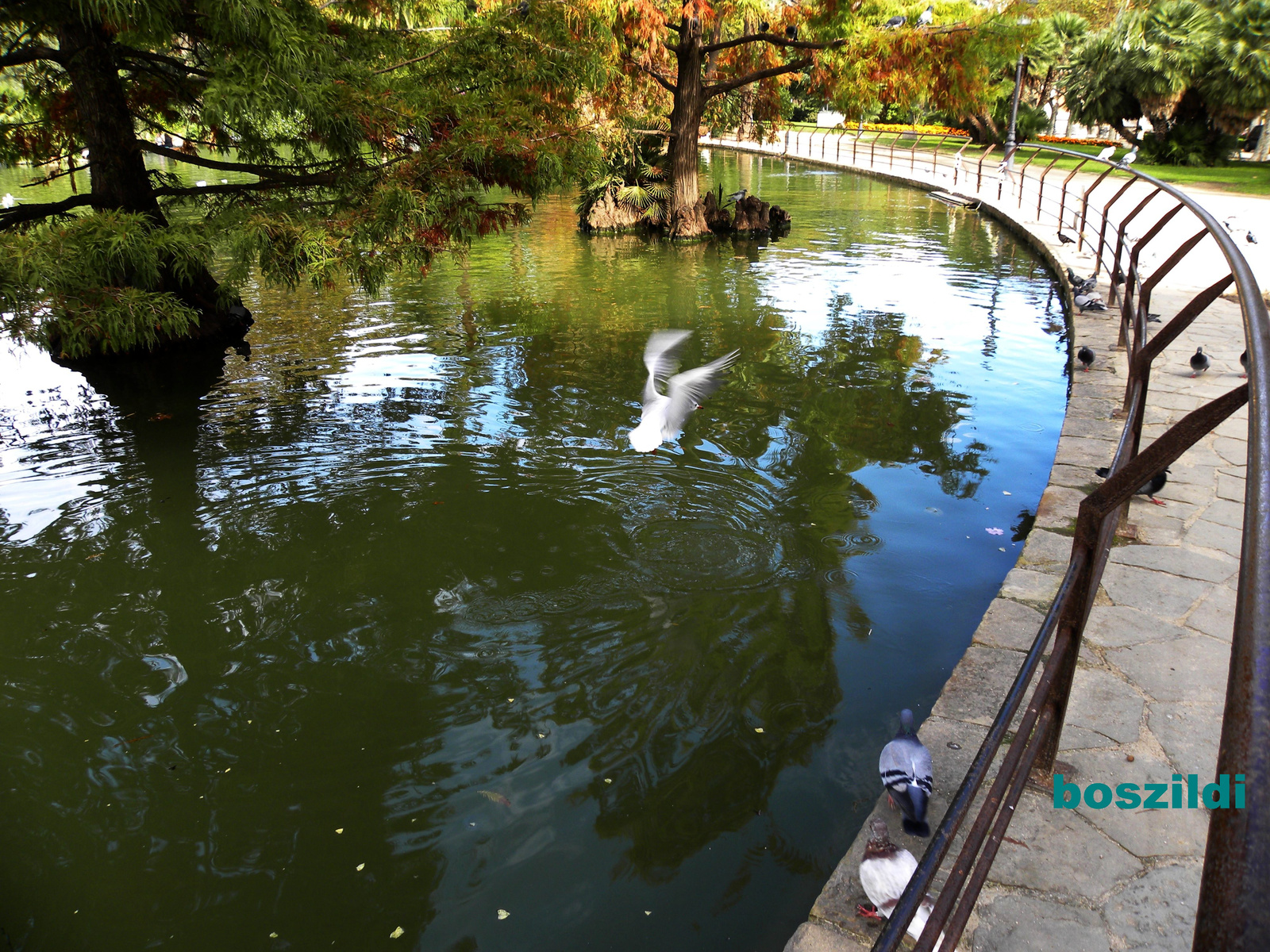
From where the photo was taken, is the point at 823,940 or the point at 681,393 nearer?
the point at 823,940

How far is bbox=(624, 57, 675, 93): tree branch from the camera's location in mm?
13758

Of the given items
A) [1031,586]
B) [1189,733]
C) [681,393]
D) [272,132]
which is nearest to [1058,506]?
[1031,586]

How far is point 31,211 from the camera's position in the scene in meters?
6.15

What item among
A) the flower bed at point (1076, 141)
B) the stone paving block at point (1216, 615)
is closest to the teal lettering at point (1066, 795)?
the stone paving block at point (1216, 615)

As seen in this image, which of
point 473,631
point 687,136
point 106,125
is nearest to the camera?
point 473,631

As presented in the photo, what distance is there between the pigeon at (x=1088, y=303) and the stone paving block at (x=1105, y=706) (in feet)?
22.3

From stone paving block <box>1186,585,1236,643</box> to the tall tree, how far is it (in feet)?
14.4

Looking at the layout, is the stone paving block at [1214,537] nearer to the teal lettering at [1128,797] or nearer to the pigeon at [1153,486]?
the pigeon at [1153,486]

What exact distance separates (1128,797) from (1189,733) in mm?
445

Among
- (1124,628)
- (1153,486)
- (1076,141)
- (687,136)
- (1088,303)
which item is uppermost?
(1076,141)

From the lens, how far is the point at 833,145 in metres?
34.8

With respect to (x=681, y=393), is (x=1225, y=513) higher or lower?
lower

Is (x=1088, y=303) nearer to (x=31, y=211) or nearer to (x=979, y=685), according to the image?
(x=979, y=685)

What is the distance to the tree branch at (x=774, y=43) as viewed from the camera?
13414mm
